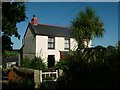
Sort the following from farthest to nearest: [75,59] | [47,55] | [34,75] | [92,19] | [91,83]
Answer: [47,55] → [92,19] → [34,75] → [75,59] → [91,83]

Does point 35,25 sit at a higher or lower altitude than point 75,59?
higher

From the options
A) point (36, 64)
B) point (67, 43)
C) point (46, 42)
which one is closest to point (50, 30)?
point (46, 42)

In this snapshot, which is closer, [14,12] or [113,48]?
[113,48]

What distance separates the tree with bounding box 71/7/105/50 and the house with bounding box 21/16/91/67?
124 inches

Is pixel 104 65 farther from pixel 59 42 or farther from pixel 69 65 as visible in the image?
pixel 59 42

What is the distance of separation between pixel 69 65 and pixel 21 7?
5.23 m

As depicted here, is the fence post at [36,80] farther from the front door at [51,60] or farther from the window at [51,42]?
the window at [51,42]

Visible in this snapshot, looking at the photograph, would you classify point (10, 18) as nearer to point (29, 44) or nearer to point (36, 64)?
point (36, 64)

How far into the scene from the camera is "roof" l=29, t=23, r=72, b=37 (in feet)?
82.0

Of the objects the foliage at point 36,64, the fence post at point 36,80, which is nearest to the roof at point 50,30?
the foliage at point 36,64

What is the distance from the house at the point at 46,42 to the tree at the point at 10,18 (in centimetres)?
1146

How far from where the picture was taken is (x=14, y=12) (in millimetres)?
12422

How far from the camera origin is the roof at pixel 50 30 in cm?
2499

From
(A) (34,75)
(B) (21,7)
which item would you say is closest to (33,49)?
(B) (21,7)
